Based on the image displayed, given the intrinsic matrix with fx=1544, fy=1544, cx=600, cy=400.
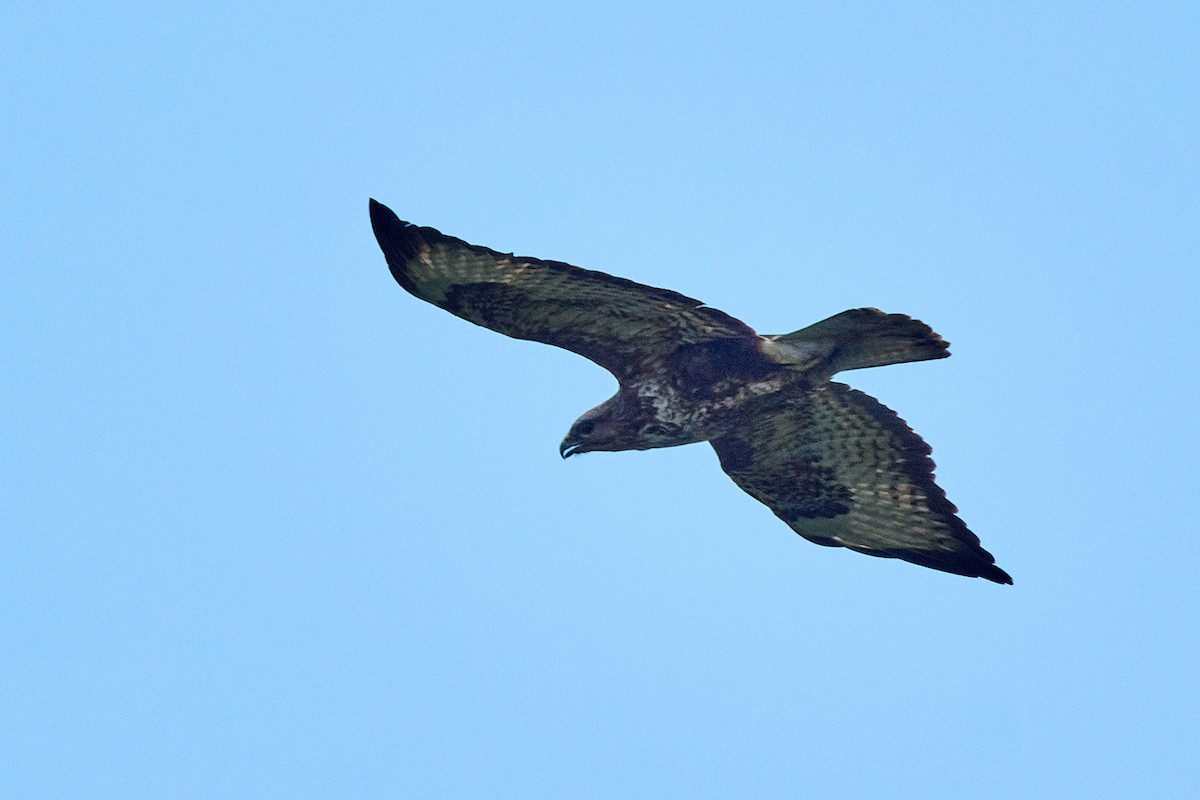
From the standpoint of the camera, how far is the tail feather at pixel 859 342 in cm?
956

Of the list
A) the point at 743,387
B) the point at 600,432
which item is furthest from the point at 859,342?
the point at 600,432

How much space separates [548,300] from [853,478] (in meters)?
2.73

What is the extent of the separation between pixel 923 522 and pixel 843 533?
607mm

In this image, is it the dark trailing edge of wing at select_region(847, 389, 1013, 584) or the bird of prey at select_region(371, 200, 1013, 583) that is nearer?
the bird of prey at select_region(371, 200, 1013, 583)

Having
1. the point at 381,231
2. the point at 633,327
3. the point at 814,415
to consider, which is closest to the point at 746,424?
the point at 814,415

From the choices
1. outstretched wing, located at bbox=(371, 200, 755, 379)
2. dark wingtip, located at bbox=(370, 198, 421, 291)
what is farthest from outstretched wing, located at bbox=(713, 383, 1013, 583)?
dark wingtip, located at bbox=(370, 198, 421, 291)

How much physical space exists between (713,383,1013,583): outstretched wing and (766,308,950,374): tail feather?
47cm

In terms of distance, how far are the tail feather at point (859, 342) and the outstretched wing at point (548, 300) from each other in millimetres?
307

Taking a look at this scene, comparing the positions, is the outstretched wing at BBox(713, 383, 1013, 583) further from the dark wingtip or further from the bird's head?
the dark wingtip

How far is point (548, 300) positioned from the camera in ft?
32.0

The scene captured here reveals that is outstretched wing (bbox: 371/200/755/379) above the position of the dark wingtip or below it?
below

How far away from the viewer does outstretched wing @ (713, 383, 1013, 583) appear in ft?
34.8

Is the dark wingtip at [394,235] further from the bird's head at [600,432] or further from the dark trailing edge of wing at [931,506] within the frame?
the dark trailing edge of wing at [931,506]

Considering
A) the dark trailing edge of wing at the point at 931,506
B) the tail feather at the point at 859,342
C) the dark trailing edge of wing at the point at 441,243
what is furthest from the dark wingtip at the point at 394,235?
the dark trailing edge of wing at the point at 931,506
